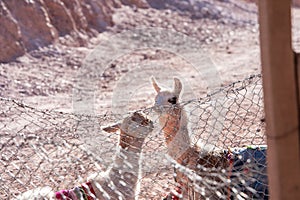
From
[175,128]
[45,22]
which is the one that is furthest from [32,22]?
[175,128]

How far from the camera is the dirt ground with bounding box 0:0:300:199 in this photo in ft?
38.5

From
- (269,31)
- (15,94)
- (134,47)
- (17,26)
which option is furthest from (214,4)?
(269,31)

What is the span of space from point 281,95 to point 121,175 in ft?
8.45

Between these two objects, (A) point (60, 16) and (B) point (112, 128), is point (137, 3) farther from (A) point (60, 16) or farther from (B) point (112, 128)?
(B) point (112, 128)

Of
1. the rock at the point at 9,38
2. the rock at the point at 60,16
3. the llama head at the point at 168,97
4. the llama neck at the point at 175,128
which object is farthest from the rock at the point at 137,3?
the llama neck at the point at 175,128

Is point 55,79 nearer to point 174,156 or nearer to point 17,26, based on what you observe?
point 17,26

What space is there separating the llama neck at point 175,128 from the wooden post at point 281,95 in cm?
297

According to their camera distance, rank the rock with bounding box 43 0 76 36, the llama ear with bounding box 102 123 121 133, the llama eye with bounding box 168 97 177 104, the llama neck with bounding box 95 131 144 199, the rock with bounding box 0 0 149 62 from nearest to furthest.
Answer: the llama neck with bounding box 95 131 144 199, the llama ear with bounding box 102 123 121 133, the llama eye with bounding box 168 97 177 104, the rock with bounding box 0 0 149 62, the rock with bounding box 43 0 76 36

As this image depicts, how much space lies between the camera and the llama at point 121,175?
4316 mm

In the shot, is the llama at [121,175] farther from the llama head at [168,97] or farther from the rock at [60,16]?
the rock at [60,16]

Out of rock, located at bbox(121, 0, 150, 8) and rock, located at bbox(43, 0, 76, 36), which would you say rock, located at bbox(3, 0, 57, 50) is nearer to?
rock, located at bbox(43, 0, 76, 36)

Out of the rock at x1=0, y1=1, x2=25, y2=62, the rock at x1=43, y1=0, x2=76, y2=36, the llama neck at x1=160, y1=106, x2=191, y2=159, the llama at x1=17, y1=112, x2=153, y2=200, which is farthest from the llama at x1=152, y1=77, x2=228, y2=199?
the rock at x1=43, y1=0, x2=76, y2=36

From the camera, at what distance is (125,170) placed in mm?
4902

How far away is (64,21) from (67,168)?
1064 centimetres
